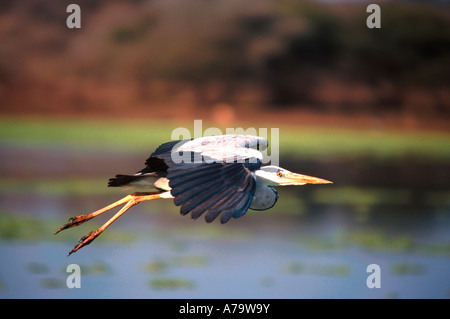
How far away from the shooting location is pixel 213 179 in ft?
16.5

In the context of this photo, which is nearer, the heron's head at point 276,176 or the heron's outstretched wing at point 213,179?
the heron's outstretched wing at point 213,179

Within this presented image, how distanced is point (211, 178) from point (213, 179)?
2cm

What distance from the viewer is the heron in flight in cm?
484

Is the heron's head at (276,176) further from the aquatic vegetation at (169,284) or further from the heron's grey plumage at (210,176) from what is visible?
the aquatic vegetation at (169,284)

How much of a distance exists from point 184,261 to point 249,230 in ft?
6.58

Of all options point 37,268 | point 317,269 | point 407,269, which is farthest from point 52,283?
point 407,269

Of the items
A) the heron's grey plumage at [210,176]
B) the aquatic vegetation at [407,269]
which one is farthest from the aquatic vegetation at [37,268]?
the aquatic vegetation at [407,269]

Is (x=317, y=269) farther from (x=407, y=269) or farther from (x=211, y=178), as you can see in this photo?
(x=211, y=178)

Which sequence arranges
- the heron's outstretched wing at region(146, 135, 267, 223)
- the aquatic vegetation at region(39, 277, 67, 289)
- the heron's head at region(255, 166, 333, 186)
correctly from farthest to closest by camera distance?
the aquatic vegetation at region(39, 277, 67, 289), the heron's head at region(255, 166, 333, 186), the heron's outstretched wing at region(146, 135, 267, 223)

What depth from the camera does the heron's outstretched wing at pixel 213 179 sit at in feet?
Result: 15.8

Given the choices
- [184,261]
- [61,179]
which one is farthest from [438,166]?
[184,261]

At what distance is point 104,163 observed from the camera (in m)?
16.0

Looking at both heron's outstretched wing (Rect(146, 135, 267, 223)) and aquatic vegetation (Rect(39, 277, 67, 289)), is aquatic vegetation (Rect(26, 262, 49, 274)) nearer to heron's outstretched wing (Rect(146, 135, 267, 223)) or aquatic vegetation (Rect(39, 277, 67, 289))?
aquatic vegetation (Rect(39, 277, 67, 289))

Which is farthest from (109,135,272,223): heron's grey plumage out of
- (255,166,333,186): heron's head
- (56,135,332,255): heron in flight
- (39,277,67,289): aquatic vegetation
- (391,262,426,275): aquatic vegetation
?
(391,262,426,275): aquatic vegetation
